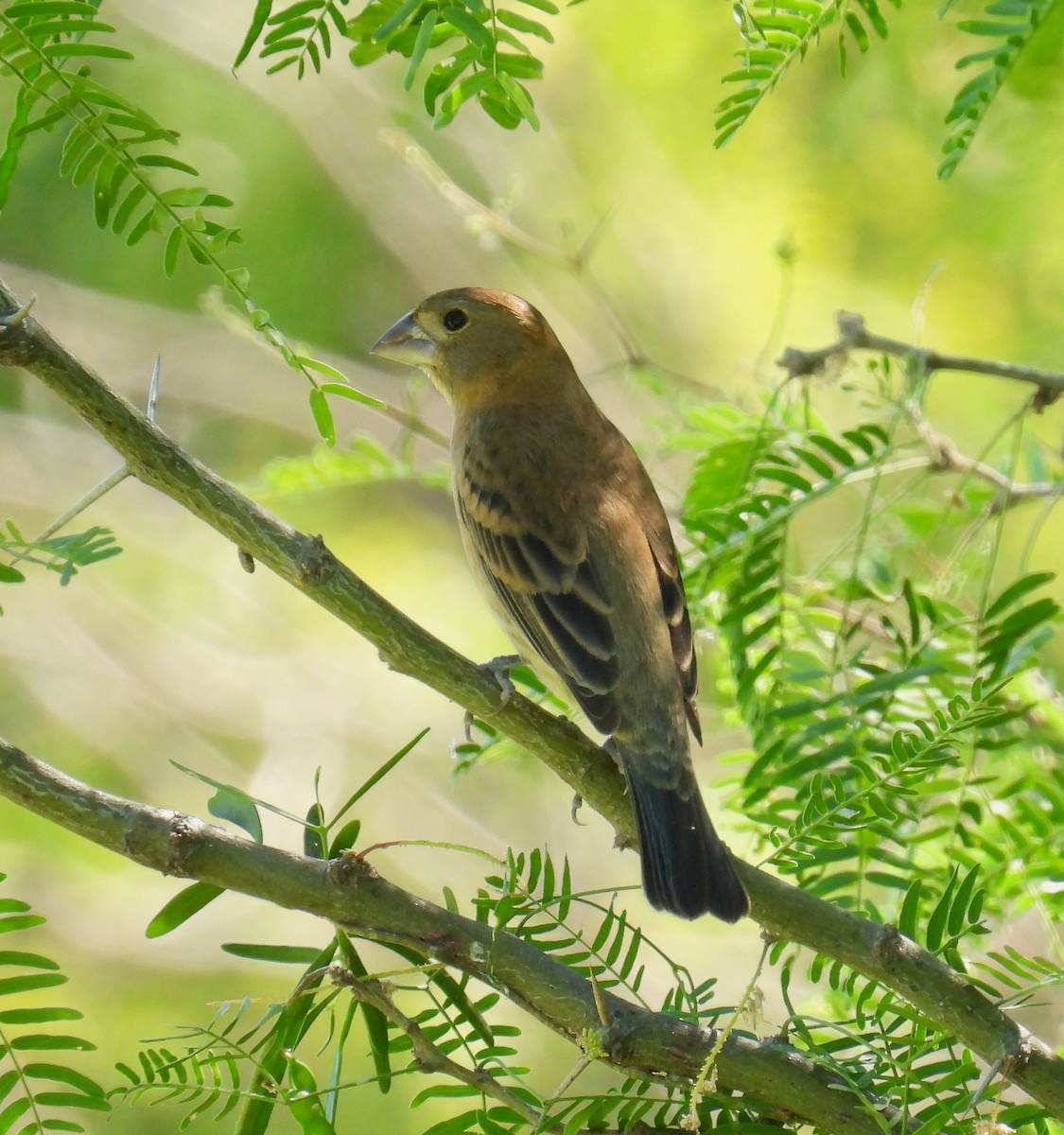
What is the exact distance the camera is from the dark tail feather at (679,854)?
2.66 m

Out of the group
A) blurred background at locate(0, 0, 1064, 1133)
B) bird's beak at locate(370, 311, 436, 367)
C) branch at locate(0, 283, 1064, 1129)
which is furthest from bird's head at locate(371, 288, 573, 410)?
branch at locate(0, 283, 1064, 1129)

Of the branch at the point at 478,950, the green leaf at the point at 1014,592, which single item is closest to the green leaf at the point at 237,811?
the branch at the point at 478,950

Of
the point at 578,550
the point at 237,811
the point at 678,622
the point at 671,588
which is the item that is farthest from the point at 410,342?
the point at 237,811

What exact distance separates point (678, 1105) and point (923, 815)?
76 cm

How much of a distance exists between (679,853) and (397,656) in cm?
97

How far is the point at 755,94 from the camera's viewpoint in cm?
185

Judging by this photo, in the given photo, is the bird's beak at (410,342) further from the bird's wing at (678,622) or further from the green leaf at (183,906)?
the green leaf at (183,906)

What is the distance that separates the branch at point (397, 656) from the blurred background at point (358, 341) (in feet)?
9.60

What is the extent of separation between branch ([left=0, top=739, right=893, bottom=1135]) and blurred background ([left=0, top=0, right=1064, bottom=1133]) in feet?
10.8

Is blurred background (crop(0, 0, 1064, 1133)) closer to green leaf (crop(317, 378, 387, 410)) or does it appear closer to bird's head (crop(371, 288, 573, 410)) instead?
bird's head (crop(371, 288, 573, 410))

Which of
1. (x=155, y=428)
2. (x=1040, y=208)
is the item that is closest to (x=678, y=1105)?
(x=155, y=428)

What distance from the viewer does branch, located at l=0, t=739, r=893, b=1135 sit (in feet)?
5.49

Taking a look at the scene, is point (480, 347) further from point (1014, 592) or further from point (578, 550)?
point (1014, 592)

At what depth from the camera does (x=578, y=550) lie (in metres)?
3.79
